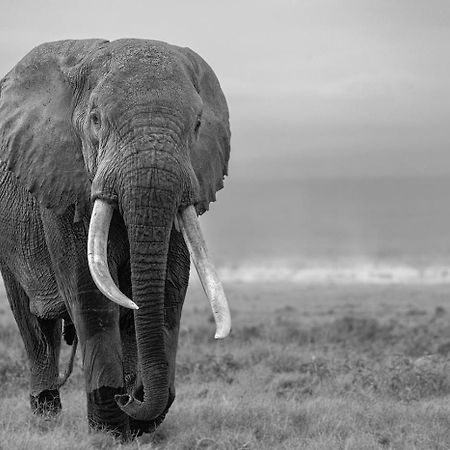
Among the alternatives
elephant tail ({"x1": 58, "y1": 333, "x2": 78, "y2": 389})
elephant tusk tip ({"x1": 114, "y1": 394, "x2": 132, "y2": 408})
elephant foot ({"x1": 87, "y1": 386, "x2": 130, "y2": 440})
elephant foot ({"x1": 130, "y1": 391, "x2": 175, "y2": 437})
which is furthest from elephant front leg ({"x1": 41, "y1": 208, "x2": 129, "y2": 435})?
elephant tail ({"x1": 58, "y1": 333, "x2": 78, "y2": 389})

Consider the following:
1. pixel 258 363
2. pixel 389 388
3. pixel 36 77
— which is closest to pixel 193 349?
pixel 258 363

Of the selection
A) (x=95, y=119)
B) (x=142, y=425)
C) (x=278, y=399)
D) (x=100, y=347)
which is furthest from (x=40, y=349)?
(x=95, y=119)

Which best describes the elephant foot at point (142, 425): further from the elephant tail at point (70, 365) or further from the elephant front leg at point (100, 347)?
the elephant tail at point (70, 365)

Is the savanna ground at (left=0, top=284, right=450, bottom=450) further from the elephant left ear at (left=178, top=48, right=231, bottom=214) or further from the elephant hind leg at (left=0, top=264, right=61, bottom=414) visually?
the elephant left ear at (left=178, top=48, right=231, bottom=214)

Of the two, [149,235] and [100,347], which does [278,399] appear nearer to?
[100,347]

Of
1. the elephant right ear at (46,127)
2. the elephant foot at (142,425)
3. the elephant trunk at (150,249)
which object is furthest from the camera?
the elephant foot at (142,425)

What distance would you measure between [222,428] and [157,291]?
236 cm

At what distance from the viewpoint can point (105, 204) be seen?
23.3 ft

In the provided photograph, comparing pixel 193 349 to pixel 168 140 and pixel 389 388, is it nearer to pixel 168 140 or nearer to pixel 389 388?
pixel 389 388

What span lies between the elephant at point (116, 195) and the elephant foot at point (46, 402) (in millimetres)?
1129

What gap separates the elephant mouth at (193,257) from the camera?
6.85 metres

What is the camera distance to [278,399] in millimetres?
10797

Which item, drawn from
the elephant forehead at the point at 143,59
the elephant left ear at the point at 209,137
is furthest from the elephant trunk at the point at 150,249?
the elephant forehead at the point at 143,59

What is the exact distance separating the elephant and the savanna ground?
2.14ft
